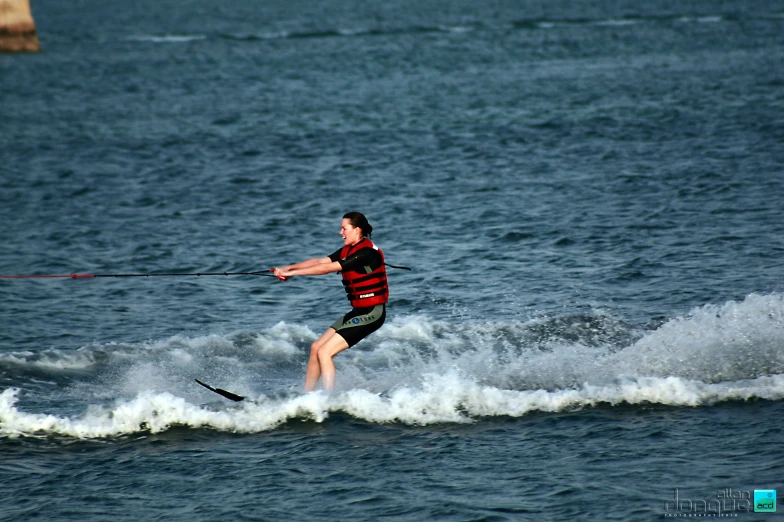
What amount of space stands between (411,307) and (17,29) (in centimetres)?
4548

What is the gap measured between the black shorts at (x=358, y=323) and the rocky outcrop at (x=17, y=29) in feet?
141

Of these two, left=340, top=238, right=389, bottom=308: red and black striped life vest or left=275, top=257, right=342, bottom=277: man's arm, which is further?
left=340, top=238, right=389, bottom=308: red and black striped life vest

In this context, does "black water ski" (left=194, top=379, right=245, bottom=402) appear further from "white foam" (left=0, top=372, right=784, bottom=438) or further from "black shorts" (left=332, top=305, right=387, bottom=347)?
"black shorts" (left=332, top=305, right=387, bottom=347)

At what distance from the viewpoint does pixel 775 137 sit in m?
23.5

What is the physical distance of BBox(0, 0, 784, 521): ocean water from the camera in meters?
8.22

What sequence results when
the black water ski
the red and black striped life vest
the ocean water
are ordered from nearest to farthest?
the ocean water
the red and black striped life vest
the black water ski

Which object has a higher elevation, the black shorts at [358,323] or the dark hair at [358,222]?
the dark hair at [358,222]

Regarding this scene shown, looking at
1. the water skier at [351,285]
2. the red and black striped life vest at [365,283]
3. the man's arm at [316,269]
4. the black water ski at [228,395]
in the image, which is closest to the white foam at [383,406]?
the black water ski at [228,395]

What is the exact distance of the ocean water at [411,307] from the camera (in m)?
8.22
